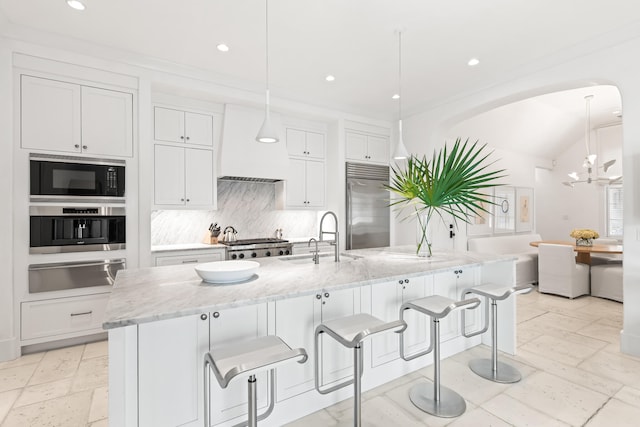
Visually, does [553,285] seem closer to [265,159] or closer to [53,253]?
[265,159]

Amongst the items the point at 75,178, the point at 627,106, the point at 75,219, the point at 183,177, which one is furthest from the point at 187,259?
the point at 627,106

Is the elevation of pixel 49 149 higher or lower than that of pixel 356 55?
lower

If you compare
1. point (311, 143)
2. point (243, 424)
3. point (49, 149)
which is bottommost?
point (243, 424)

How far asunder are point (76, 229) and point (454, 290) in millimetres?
3545

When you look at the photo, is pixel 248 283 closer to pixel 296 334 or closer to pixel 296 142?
pixel 296 334

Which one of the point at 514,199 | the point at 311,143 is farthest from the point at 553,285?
the point at 311,143

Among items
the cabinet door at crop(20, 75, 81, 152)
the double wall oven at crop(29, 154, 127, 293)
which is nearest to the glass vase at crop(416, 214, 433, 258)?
the double wall oven at crop(29, 154, 127, 293)

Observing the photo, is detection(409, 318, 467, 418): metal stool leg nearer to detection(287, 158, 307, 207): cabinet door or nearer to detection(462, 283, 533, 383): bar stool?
detection(462, 283, 533, 383): bar stool

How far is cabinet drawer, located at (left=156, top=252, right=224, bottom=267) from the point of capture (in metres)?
3.51

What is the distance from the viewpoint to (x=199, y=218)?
14.4 feet

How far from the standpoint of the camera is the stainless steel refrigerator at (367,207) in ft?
15.9

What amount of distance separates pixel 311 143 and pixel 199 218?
1.96 metres

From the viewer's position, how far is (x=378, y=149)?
5207 millimetres

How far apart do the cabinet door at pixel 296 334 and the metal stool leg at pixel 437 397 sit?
76 centimetres
